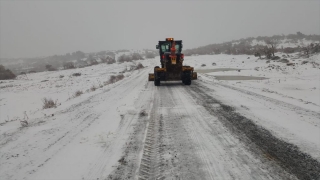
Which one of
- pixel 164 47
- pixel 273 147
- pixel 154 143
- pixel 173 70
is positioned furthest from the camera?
pixel 164 47

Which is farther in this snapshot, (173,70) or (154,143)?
(173,70)

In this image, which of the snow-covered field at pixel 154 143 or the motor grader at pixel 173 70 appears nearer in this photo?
the snow-covered field at pixel 154 143

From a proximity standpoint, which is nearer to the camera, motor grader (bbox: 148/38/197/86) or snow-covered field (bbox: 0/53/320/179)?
snow-covered field (bbox: 0/53/320/179)

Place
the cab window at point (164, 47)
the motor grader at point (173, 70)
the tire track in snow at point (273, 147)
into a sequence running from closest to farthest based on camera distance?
the tire track in snow at point (273, 147)
the motor grader at point (173, 70)
the cab window at point (164, 47)

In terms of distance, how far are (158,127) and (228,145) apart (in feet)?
5.49

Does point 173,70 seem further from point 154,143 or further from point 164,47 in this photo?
point 154,143

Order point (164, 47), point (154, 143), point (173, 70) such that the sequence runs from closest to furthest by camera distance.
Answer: point (154, 143)
point (173, 70)
point (164, 47)

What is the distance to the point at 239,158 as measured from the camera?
136 inches

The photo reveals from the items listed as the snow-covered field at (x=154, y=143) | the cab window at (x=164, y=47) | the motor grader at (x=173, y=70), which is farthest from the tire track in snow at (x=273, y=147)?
the cab window at (x=164, y=47)

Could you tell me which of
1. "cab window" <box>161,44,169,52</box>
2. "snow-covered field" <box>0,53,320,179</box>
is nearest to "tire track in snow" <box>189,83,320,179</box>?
"snow-covered field" <box>0,53,320,179</box>

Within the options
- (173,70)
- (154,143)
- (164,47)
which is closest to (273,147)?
(154,143)

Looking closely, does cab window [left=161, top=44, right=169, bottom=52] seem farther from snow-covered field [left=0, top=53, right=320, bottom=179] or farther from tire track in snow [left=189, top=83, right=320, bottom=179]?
tire track in snow [left=189, top=83, right=320, bottom=179]

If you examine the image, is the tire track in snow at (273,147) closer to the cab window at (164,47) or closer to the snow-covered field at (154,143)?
the snow-covered field at (154,143)

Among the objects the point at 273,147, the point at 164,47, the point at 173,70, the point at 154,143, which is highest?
the point at 164,47
